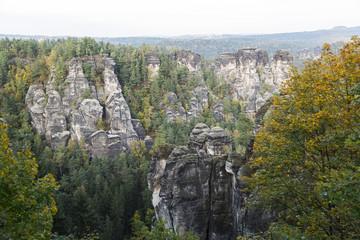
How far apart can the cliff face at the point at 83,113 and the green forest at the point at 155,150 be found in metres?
2.66

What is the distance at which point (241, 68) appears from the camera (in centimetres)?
10831

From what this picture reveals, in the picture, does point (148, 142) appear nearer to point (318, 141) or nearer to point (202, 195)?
point (202, 195)

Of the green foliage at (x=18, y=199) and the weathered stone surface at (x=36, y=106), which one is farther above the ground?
the green foliage at (x=18, y=199)

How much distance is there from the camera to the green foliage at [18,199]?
7.68 metres

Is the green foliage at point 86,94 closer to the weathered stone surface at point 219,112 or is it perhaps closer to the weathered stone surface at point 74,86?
the weathered stone surface at point 74,86

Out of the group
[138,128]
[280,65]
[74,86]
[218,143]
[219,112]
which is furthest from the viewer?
[280,65]

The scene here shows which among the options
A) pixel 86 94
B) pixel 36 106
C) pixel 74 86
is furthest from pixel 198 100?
pixel 36 106

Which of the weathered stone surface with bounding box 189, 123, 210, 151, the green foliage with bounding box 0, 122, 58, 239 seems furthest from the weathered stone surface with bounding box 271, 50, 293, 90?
the green foliage with bounding box 0, 122, 58, 239

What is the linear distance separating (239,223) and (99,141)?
171ft

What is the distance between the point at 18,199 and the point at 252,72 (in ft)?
353

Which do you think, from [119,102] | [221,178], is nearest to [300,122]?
[221,178]

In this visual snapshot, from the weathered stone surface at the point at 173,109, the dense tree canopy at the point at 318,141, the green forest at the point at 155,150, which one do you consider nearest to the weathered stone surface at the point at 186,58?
the green forest at the point at 155,150

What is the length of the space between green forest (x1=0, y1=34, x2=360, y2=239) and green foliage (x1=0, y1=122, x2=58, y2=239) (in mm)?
38

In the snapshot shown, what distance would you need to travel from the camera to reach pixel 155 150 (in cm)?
3189
